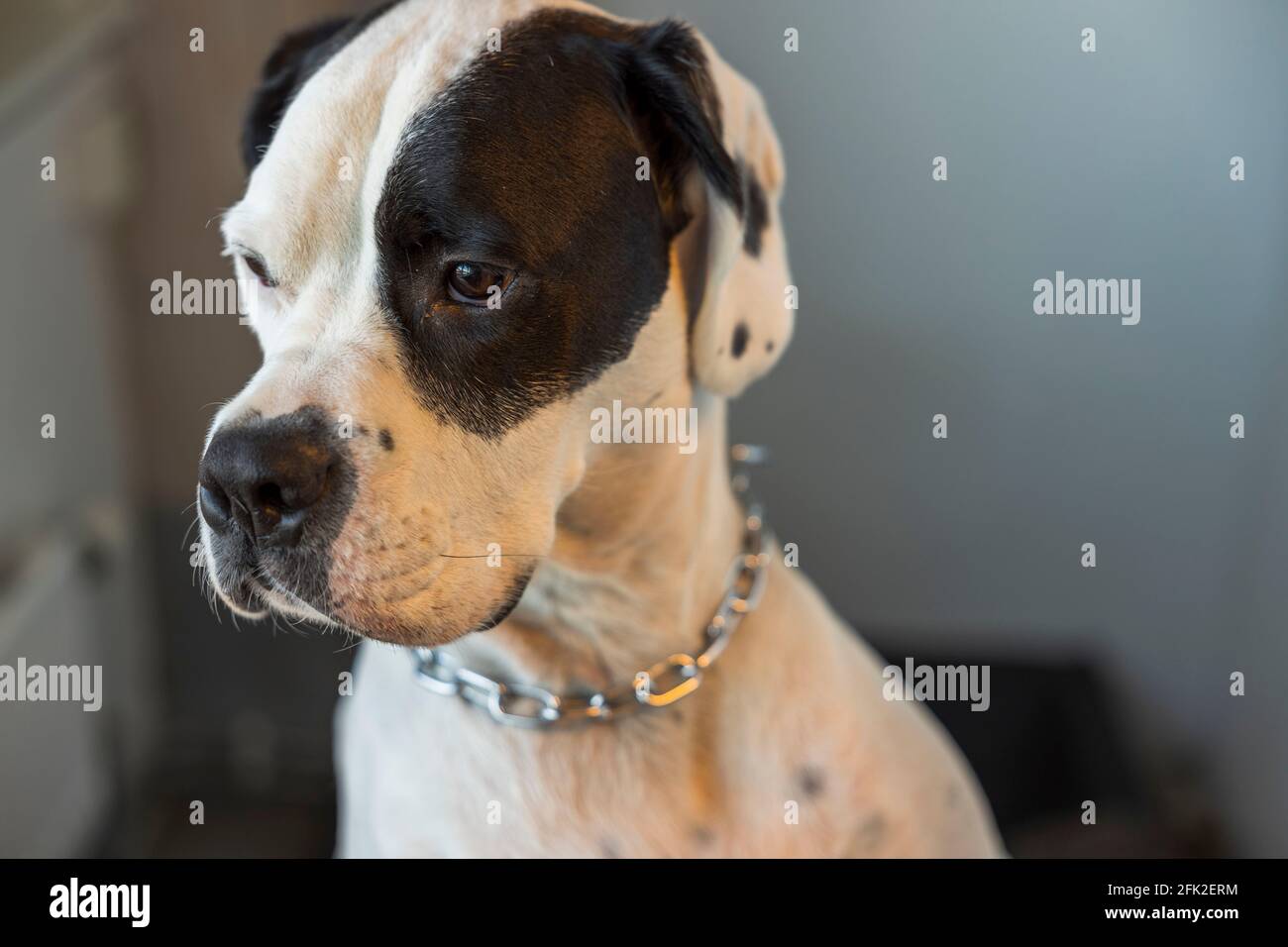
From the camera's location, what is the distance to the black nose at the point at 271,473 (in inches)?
27.4

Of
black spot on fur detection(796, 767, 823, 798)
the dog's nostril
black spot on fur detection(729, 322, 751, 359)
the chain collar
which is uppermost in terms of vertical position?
black spot on fur detection(729, 322, 751, 359)

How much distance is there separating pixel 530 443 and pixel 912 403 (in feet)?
4.07

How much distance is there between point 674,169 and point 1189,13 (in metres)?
0.88

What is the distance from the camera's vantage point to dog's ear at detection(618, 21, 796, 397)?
0.80 metres

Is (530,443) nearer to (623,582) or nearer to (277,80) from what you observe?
(623,582)

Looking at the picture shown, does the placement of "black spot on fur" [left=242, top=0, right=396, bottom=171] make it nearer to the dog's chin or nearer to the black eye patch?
the black eye patch

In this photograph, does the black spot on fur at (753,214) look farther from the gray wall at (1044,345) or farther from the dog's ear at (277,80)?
the gray wall at (1044,345)

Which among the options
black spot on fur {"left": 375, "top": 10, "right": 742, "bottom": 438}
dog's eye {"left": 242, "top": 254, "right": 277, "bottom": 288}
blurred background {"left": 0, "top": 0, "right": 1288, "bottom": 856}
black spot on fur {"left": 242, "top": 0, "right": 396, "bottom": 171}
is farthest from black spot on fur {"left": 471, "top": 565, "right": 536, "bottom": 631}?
blurred background {"left": 0, "top": 0, "right": 1288, "bottom": 856}

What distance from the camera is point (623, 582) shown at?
0.94 metres

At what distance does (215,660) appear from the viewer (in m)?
2.11

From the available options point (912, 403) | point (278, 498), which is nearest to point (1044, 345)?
point (912, 403)

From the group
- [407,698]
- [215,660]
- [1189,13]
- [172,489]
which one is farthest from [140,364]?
[1189,13]

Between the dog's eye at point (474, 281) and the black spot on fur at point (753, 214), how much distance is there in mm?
186
